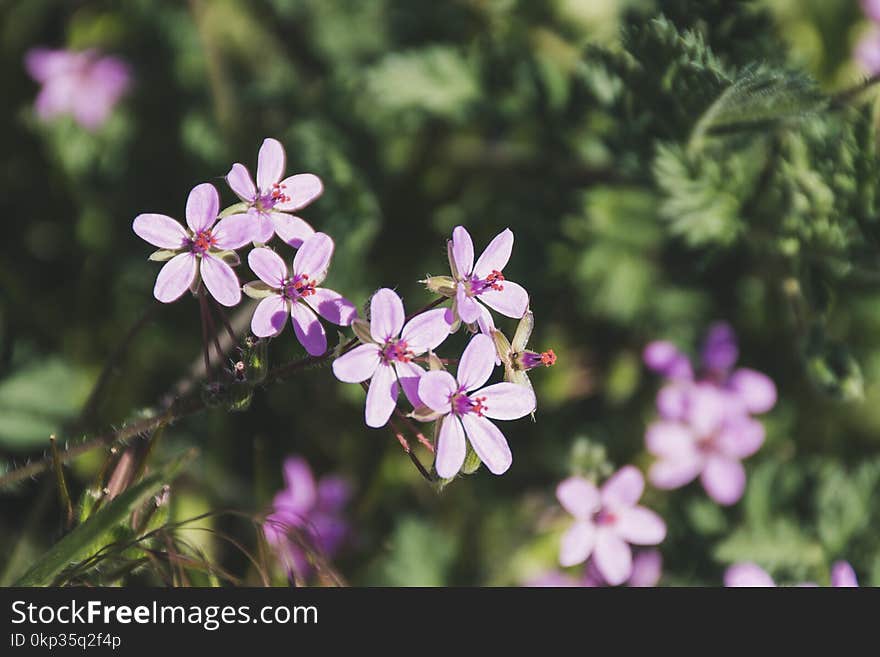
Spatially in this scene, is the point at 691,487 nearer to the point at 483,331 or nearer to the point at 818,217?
the point at 818,217

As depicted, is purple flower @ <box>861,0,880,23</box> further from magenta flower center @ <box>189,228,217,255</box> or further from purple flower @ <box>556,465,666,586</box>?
magenta flower center @ <box>189,228,217,255</box>

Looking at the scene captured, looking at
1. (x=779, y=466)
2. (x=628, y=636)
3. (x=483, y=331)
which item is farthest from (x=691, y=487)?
(x=483, y=331)

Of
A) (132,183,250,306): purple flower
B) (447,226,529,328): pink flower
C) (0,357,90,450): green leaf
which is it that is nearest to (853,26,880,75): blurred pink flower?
(447,226,529,328): pink flower

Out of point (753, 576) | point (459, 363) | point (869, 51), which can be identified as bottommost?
point (753, 576)

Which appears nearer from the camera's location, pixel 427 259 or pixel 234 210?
pixel 234 210

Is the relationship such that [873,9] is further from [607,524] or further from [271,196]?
[271,196]

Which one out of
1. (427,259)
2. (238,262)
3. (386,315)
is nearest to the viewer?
(386,315)

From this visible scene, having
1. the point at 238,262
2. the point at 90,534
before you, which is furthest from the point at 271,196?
the point at 90,534

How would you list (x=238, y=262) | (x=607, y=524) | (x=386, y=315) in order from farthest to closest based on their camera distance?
(x=607, y=524) < (x=238, y=262) < (x=386, y=315)
